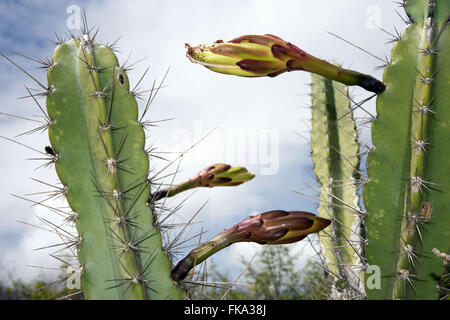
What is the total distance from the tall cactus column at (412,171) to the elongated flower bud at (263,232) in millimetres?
415

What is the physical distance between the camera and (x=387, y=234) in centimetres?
211

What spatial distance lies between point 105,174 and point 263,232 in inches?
27.9

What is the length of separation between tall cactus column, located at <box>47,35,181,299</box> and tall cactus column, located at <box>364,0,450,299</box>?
93 cm

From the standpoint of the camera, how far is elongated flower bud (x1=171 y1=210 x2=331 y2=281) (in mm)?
1829

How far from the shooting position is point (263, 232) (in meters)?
1.85

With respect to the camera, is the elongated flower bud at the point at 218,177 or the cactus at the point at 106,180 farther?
the elongated flower bud at the point at 218,177

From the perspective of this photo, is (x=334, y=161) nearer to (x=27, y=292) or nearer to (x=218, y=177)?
(x=218, y=177)

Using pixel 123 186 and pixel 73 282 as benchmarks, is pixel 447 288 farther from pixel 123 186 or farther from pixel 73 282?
pixel 73 282

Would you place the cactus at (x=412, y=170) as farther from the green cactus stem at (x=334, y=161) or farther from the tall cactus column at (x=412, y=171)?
the green cactus stem at (x=334, y=161)

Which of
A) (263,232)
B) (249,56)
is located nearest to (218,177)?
(263,232)

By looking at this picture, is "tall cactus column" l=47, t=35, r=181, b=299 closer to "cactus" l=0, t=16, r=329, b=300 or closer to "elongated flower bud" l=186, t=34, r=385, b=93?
"cactus" l=0, t=16, r=329, b=300

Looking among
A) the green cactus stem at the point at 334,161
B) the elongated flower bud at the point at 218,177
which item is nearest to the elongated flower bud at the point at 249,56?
the elongated flower bud at the point at 218,177

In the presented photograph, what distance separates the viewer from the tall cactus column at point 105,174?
1.96 m

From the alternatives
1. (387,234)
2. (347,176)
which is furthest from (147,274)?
(347,176)
